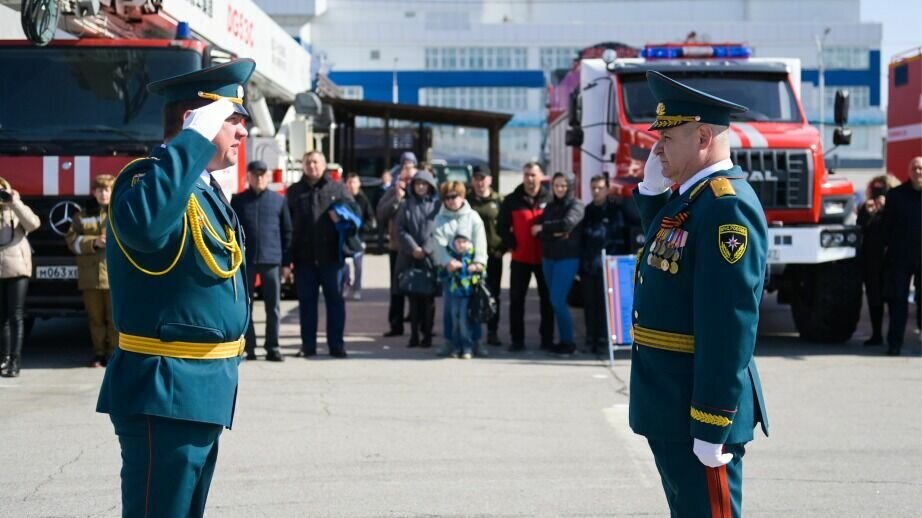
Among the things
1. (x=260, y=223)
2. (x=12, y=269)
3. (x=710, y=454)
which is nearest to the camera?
(x=710, y=454)

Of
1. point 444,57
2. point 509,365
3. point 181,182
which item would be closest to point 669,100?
point 181,182

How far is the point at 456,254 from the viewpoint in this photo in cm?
1195

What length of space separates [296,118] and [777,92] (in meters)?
6.64

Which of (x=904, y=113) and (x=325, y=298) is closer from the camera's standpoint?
(x=325, y=298)

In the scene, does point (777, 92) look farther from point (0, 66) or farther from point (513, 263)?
point (0, 66)

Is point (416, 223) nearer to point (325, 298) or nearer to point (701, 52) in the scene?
point (325, 298)

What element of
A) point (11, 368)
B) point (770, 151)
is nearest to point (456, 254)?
point (770, 151)

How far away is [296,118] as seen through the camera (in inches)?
669

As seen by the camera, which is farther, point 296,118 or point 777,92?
point 296,118

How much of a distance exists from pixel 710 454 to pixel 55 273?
840 centimetres

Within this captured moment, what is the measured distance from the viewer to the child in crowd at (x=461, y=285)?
1189 cm

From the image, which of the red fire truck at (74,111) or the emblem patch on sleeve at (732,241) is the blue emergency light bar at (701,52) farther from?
the emblem patch on sleeve at (732,241)

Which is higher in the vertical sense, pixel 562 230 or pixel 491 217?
pixel 491 217

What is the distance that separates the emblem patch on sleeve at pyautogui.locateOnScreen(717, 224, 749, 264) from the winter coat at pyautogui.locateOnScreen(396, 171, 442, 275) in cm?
841
